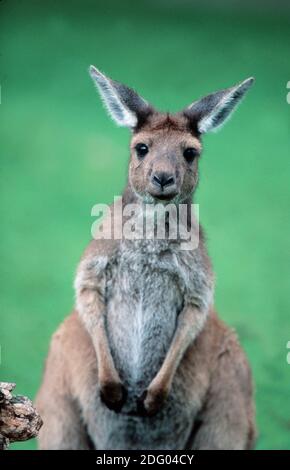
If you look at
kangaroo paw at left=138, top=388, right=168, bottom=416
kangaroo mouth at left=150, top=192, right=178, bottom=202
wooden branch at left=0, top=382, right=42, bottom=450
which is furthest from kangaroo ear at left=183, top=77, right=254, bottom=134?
wooden branch at left=0, top=382, right=42, bottom=450

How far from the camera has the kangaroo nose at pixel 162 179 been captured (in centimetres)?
368

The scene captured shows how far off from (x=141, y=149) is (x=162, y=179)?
25 centimetres

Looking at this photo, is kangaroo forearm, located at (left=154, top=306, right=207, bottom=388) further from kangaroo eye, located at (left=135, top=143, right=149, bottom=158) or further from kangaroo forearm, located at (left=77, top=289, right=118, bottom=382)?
kangaroo eye, located at (left=135, top=143, right=149, bottom=158)

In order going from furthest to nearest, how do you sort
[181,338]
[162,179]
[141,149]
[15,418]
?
1. [181,338]
2. [141,149]
3. [162,179]
4. [15,418]

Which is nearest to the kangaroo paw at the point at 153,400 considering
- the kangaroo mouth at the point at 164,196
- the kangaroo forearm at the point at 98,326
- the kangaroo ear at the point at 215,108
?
the kangaroo forearm at the point at 98,326

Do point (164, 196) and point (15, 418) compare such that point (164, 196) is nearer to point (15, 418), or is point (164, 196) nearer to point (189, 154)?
point (189, 154)

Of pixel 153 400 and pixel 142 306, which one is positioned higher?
pixel 142 306

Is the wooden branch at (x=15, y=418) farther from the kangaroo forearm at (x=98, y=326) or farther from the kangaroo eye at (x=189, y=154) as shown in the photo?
the kangaroo eye at (x=189, y=154)

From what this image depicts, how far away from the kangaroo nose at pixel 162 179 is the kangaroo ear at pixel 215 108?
367 millimetres

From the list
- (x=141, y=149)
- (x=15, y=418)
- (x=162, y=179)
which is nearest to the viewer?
(x=15, y=418)

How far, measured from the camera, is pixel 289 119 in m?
4.45

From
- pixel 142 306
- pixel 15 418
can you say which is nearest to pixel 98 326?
pixel 142 306

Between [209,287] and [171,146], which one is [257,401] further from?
[171,146]

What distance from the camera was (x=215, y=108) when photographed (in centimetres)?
391
